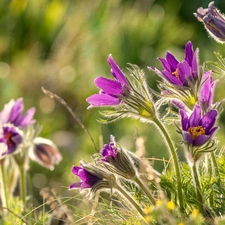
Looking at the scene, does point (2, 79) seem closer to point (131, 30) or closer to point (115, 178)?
point (131, 30)

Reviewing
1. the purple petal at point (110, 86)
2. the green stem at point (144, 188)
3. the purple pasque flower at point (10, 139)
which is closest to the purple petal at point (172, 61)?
the purple petal at point (110, 86)

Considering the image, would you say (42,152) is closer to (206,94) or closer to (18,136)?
(18,136)

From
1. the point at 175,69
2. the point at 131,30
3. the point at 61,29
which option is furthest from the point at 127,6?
the point at 175,69

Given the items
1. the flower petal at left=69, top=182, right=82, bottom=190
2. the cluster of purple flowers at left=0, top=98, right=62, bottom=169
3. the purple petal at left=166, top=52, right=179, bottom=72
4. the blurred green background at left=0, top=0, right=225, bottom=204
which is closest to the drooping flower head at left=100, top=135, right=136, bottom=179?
the flower petal at left=69, top=182, right=82, bottom=190

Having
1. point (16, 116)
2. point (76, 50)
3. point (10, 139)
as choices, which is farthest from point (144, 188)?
point (76, 50)

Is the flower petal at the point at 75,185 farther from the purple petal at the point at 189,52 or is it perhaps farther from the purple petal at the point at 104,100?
the purple petal at the point at 189,52

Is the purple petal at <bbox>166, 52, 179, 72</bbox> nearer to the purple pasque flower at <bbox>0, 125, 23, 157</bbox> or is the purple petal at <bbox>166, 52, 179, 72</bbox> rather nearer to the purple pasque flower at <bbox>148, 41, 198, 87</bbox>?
the purple pasque flower at <bbox>148, 41, 198, 87</bbox>
